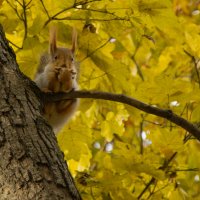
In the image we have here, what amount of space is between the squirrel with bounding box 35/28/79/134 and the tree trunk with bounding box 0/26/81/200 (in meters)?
0.26

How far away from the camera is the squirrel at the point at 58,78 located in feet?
6.88

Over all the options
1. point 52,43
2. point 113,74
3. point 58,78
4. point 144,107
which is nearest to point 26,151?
point 144,107

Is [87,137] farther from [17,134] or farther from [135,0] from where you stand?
[17,134]

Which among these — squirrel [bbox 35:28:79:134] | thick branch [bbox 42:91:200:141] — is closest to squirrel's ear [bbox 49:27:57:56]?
A: squirrel [bbox 35:28:79:134]

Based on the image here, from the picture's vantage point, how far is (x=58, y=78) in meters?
2.11

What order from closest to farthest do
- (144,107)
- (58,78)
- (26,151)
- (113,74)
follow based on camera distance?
(26,151), (144,107), (58,78), (113,74)

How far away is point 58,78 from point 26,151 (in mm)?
634

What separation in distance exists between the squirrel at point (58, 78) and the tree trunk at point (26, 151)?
0.26m

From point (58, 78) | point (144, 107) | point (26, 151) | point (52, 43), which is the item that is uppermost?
point (52, 43)

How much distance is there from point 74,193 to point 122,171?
32.3 inches

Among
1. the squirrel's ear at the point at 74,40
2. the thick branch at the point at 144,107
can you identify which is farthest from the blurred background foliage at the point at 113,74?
the thick branch at the point at 144,107

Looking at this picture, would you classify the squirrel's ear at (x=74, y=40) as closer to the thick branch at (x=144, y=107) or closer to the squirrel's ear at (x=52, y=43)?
the squirrel's ear at (x=52, y=43)

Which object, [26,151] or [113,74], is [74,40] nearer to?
[113,74]

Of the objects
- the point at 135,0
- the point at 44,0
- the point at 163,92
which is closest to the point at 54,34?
the point at 44,0
